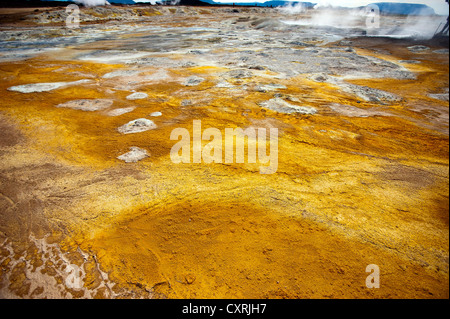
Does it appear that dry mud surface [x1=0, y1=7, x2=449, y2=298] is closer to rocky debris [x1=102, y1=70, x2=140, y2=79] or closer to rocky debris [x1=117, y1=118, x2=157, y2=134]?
rocky debris [x1=117, y1=118, x2=157, y2=134]

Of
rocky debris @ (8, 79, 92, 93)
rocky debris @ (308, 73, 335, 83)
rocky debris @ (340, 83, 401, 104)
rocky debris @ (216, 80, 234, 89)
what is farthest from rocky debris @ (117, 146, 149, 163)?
rocky debris @ (308, 73, 335, 83)

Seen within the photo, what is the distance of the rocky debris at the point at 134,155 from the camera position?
5453 mm

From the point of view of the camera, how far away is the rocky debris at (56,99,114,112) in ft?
26.8

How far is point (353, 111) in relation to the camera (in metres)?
7.92

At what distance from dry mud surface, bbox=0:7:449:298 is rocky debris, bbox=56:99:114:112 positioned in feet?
0.24

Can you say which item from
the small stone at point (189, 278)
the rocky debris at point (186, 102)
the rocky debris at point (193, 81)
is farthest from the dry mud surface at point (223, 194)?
the rocky debris at point (193, 81)

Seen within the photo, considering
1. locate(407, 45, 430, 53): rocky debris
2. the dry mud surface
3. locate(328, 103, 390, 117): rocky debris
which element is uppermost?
locate(407, 45, 430, 53): rocky debris

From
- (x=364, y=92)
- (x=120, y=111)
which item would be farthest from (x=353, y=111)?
(x=120, y=111)

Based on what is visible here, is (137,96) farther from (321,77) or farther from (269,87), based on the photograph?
(321,77)

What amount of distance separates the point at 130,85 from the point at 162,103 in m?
3.07

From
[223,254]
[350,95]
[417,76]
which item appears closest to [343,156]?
[223,254]

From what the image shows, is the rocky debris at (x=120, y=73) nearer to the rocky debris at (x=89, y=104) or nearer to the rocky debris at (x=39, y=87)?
the rocky debris at (x=39, y=87)

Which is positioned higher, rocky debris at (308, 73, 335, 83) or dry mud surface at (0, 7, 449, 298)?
rocky debris at (308, 73, 335, 83)
